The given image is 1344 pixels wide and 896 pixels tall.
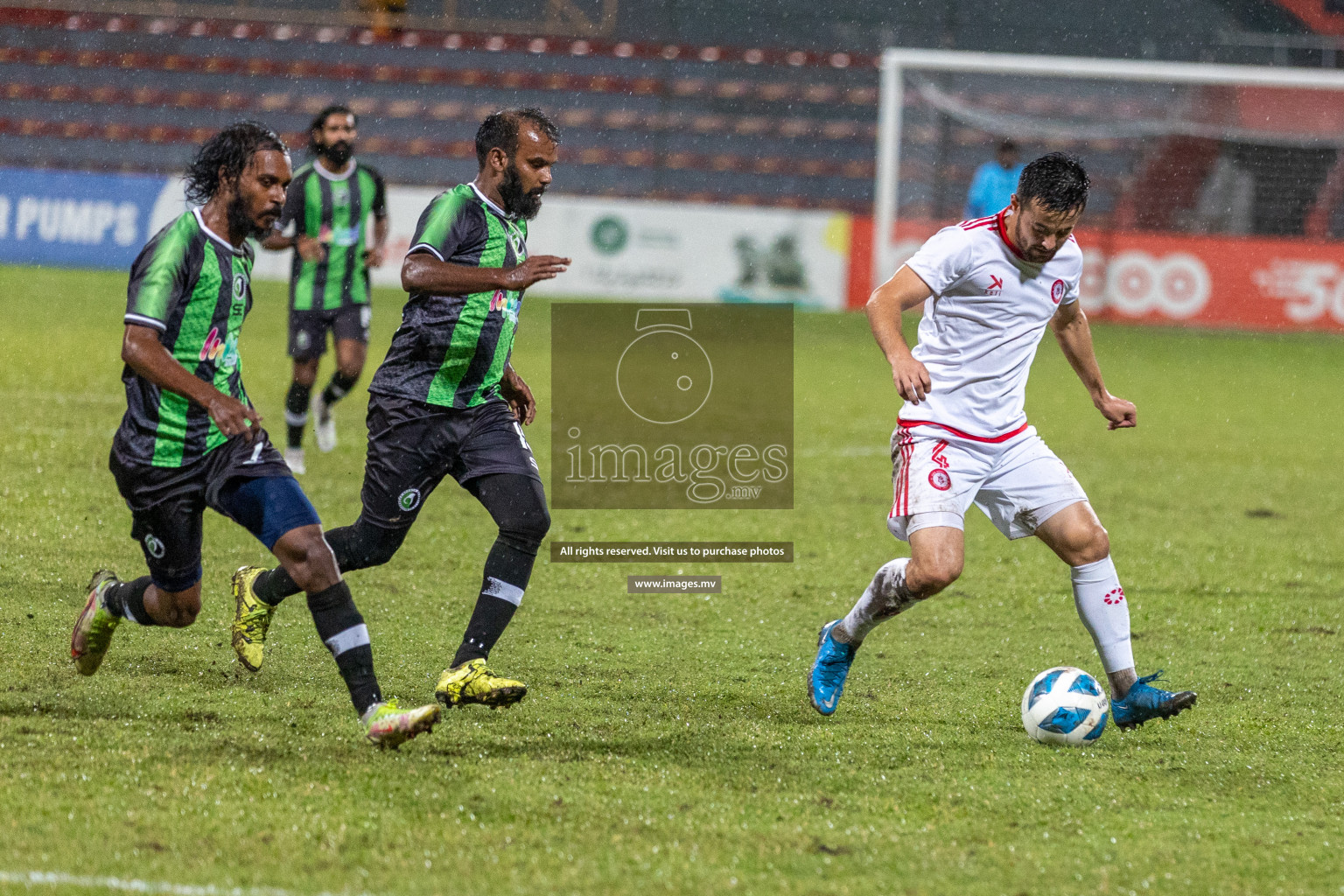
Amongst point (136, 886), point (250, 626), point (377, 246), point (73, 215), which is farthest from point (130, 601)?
point (73, 215)

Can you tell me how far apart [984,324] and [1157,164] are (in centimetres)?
1748

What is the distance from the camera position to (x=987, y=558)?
752 cm

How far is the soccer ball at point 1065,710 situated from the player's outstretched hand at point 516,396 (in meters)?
1.94

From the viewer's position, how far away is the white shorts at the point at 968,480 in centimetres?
462

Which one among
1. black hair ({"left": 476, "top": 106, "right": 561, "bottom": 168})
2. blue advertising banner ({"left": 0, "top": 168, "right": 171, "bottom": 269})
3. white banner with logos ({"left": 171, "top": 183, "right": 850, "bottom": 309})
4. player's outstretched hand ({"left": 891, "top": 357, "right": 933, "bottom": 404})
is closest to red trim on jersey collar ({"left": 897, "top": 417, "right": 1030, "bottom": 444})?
player's outstretched hand ({"left": 891, "top": 357, "right": 933, "bottom": 404})

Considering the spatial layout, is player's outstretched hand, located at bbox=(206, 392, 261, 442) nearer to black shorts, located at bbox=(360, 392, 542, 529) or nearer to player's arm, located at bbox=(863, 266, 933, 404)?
black shorts, located at bbox=(360, 392, 542, 529)

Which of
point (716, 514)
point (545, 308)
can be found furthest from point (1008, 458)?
point (545, 308)

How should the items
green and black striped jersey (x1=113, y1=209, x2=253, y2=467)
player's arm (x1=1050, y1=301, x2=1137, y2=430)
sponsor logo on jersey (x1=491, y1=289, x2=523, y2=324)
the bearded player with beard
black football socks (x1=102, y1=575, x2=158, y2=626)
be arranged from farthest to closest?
player's arm (x1=1050, y1=301, x2=1137, y2=430), sponsor logo on jersey (x1=491, y1=289, x2=523, y2=324), the bearded player with beard, black football socks (x1=102, y1=575, x2=158, y2=626), green and black striped jersey (x1=113, y1=209, x2=253, y2=467)

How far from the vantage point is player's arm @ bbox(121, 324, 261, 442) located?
385cm

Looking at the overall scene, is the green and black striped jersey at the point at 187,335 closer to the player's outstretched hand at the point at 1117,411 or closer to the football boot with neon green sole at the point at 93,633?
the football boot with neon green sole at the point at 93,633

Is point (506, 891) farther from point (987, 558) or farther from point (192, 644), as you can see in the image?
point (987, 558)

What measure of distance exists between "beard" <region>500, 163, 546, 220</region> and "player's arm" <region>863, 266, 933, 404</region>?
1.15 metres

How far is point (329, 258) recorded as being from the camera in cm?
908

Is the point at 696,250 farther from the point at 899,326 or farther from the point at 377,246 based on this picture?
the point at 899,326
